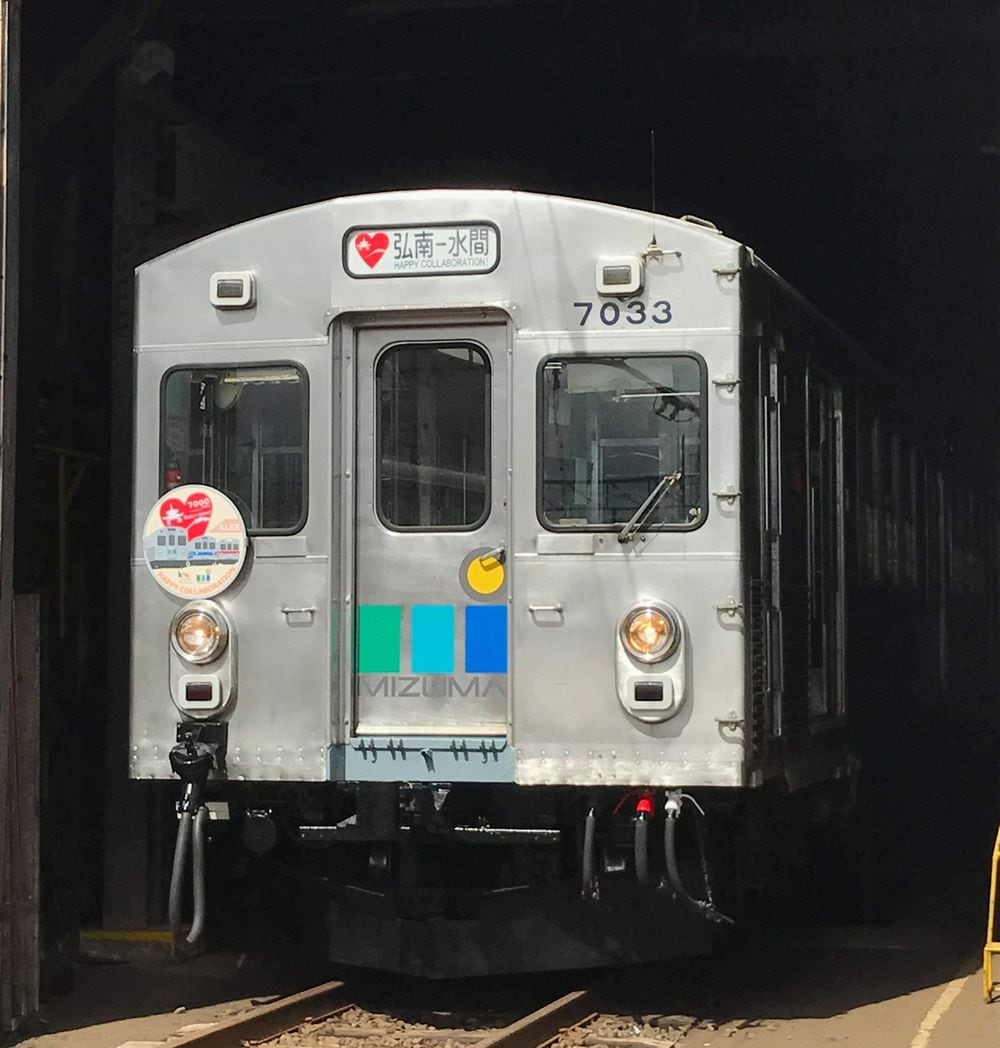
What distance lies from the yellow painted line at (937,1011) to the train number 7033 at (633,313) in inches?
120

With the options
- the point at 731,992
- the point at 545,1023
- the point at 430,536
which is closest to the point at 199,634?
the point at 430,536

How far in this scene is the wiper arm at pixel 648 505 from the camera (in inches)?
291

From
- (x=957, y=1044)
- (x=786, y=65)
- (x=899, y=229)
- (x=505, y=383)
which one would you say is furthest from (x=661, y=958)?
(x=899, y=229)

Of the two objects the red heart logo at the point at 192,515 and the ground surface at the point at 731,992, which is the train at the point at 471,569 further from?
the ground surface at the point at 731,992

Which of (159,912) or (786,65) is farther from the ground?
(786,65)

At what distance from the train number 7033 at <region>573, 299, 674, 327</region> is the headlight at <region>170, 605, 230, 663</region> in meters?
1.91

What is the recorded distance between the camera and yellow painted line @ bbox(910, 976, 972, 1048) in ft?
24.9

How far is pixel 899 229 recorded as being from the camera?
16281mm

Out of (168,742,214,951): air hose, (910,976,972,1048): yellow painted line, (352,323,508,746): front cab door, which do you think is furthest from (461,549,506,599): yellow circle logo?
(910,976,972,1048): yellow painted line

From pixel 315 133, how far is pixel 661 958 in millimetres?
8246

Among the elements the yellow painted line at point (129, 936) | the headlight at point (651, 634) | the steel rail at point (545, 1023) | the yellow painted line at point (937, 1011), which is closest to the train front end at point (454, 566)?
the headlight at point (651, 634)

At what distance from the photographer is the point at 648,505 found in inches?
291

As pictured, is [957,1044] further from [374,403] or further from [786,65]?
[786,65]

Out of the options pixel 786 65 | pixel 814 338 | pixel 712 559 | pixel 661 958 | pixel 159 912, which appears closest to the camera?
pixel 712 559
